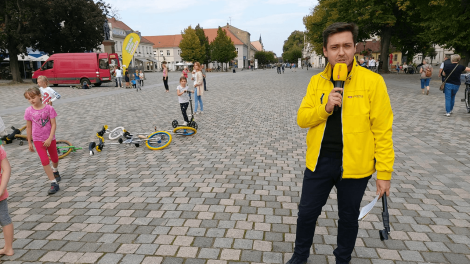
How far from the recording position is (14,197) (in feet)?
15.0

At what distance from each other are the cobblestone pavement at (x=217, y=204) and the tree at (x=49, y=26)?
23.7 metres

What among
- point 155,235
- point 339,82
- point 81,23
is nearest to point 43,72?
point 81,23

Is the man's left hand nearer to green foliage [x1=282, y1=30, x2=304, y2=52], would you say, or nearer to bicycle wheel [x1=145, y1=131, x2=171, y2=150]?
bicycle wheel [x1=145, y1=131, x2=171, y2=150]

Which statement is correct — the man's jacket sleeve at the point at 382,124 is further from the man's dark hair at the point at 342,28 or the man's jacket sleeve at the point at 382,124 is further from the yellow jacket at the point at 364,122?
the man's dark hair at the point at 342,28

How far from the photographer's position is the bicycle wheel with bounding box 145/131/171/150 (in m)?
6.98

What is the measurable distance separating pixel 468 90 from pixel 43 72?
27334mm

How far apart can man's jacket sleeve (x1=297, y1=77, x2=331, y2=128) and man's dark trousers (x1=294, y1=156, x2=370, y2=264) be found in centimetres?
29

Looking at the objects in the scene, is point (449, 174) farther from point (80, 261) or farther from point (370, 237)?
point (80, 261)

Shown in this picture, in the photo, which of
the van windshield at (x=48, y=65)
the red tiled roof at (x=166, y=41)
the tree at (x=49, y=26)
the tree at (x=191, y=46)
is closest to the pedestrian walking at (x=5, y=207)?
the van windshield at (x=48, y=65)

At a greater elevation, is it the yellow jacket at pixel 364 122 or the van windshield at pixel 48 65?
the van windshield at pixel 48 65

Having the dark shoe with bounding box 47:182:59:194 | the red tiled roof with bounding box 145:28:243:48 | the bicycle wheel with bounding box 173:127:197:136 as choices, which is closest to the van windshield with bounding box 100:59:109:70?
the bicycle wheel with bounding box 173:127:197:136

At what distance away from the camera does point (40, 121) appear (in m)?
4.56

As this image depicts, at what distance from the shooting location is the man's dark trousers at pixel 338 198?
7.53 ft

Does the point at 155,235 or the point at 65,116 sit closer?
the point at 155,235
